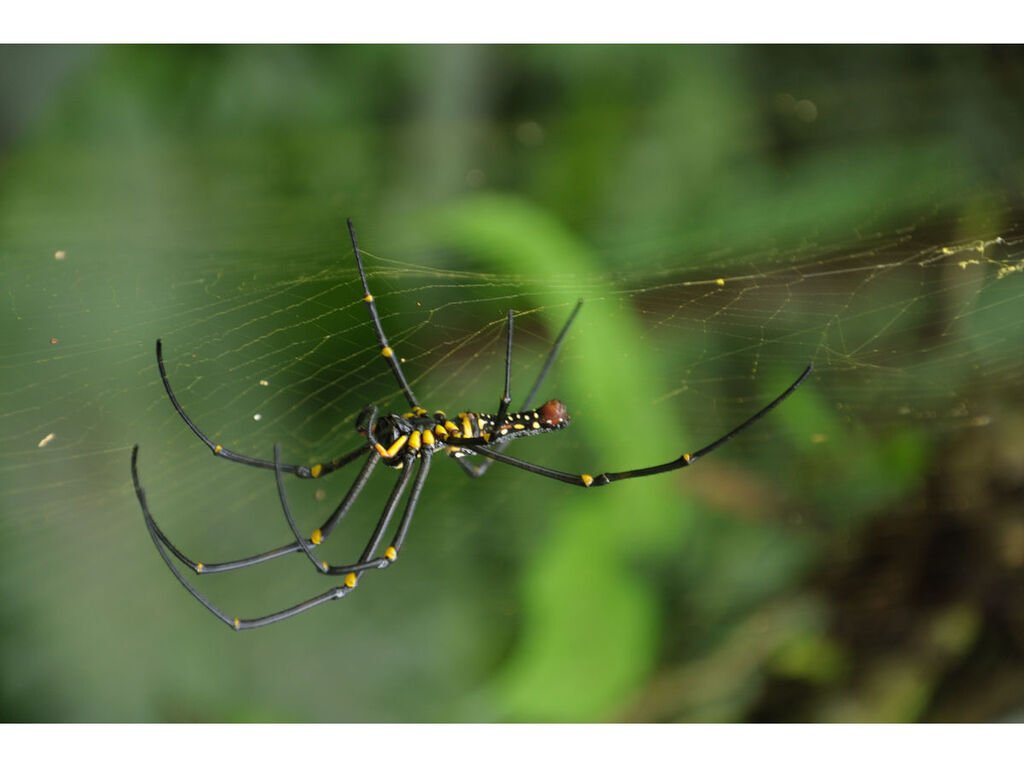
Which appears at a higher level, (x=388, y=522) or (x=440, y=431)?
(x=440, y=431)

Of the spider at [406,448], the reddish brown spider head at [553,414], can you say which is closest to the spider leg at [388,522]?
the spider at [406,448]

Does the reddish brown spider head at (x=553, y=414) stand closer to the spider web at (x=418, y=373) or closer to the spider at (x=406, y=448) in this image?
the spider at (x=406, y=448)

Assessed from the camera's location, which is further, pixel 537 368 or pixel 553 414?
pixel 537 368

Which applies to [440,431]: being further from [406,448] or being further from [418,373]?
[418,373]

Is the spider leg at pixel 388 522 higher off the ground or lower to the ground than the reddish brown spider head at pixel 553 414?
lower

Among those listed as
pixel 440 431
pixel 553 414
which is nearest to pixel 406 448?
pixel 440 431

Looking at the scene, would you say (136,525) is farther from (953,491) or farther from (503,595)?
(953,491)

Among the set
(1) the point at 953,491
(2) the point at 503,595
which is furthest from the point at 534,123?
(1) the point at 953,491
